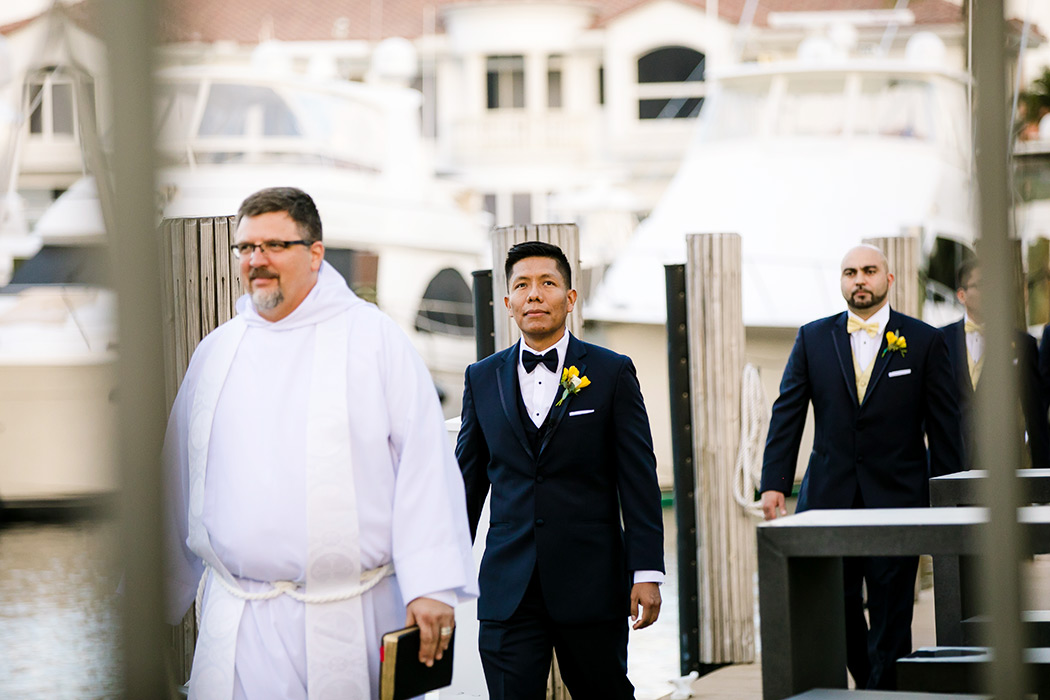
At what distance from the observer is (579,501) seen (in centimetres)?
452

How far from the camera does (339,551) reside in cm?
361

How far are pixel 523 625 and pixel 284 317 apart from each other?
4.35ft

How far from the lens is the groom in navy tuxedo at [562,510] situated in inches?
176

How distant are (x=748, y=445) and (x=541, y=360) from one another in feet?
10.3

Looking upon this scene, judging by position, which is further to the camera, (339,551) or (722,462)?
(722,462)

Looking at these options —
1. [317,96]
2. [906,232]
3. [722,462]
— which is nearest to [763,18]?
[317,96]

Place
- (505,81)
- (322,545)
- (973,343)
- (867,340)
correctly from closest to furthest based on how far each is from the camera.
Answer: (322,545) → (867,340) → (973,343) → (505,81)

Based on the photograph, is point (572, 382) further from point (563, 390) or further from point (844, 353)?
point (844, 353)

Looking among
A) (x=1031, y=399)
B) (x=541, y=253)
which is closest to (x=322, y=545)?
(x=541, y=253)

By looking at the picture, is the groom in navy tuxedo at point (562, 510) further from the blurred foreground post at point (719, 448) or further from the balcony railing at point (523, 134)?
the balcony railing at point (523, 134)

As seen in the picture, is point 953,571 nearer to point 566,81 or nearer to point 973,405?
point 973,405

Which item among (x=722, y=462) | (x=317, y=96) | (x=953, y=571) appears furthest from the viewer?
(x=317, y=96)

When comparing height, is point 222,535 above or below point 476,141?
below

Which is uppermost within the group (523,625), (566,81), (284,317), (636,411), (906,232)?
(566,81)
